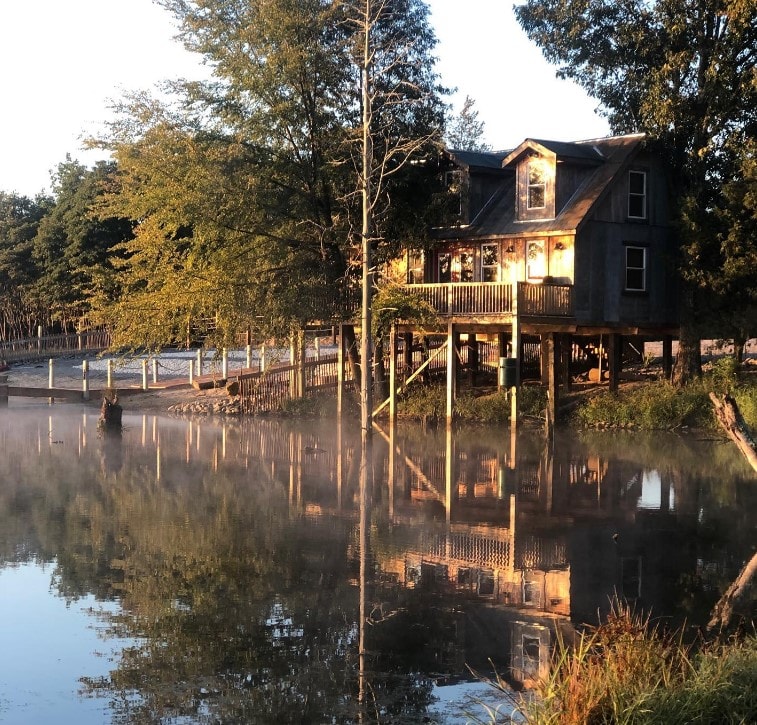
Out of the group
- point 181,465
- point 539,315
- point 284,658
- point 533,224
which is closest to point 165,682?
point 284,658

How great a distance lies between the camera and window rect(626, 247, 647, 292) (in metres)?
39.4

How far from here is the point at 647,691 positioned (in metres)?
8.60

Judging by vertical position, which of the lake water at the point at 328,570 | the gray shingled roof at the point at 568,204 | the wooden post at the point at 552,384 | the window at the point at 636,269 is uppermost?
the gray shingled roof at the point at 568,204

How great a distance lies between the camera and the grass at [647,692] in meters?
8.30

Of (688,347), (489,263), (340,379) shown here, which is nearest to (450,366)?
(489,263)

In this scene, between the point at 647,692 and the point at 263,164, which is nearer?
the point at 647,692

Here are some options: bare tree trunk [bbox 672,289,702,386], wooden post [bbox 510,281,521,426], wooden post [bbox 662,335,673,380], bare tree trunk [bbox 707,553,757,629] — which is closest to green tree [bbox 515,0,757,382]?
bare tree trunk [bbox 672,289,702,386]

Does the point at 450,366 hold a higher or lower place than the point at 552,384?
higher

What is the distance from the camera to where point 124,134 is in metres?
41.3

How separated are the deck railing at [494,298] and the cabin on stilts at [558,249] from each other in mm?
34

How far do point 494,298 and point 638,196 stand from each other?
749 cm

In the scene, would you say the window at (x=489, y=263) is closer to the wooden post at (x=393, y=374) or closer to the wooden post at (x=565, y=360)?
the wooden post at (x=565, y=360)

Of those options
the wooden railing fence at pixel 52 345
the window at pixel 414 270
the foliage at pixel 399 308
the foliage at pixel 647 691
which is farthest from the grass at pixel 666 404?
the wooden railing fence at pixel 52 345

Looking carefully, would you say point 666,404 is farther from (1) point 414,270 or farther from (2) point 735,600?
(2) point 735,600
